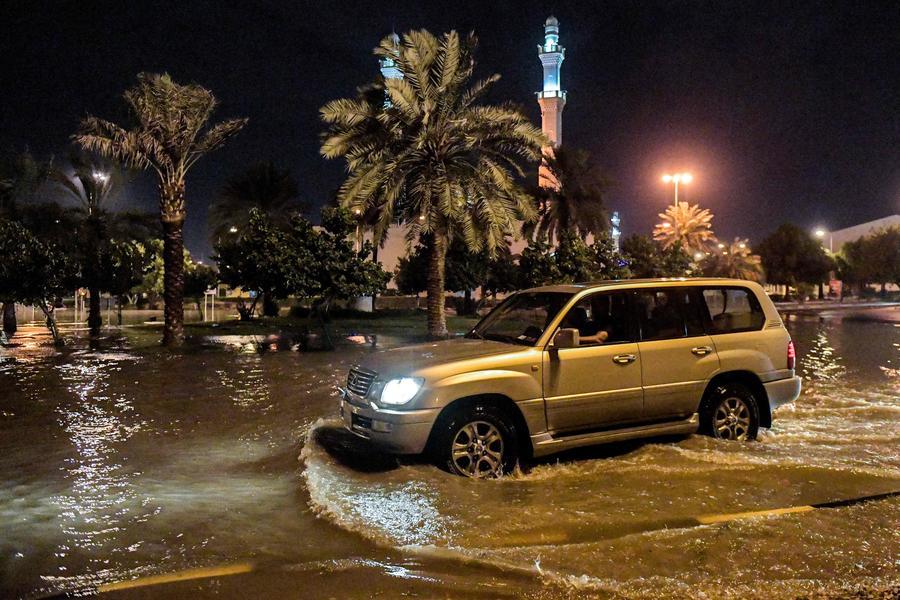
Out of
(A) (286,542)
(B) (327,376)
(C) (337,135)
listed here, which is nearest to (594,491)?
(A) (286,542)

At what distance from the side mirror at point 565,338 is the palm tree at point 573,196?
34.1 meters

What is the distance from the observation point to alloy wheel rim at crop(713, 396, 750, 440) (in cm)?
754

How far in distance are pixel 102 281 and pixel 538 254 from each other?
2142 cm

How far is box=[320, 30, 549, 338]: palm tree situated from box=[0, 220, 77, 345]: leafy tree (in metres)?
9.90

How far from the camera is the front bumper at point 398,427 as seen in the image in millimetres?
6125

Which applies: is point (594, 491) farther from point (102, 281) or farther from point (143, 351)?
point (102, 281)

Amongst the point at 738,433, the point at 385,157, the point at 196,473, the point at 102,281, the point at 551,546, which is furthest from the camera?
the point at 102,281

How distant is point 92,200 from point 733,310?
28.3 m

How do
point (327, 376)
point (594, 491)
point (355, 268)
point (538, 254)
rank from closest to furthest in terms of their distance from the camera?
point (594, 491), point (327, 376), point (355, 268), point (538, 254)

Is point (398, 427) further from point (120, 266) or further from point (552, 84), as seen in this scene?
point (552, 84)

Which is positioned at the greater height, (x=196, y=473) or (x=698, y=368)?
(x=698, y=368)

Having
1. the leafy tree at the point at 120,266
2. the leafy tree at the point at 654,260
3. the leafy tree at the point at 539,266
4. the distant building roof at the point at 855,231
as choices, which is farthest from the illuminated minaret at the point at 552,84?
the distant building roof at the point at 855,231

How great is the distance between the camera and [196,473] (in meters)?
6.98

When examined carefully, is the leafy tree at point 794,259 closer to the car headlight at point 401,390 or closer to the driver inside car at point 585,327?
the driver inside car at point 585,327
